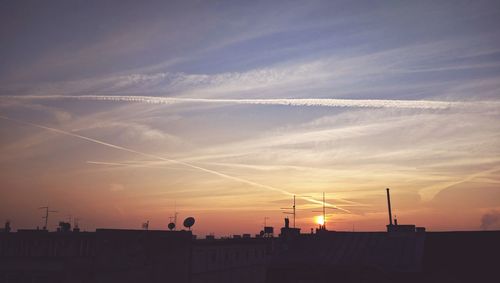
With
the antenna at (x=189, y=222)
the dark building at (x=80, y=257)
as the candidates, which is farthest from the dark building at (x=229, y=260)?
the dark building at (x=80, y=257)

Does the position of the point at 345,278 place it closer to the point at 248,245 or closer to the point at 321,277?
the point at 321,277

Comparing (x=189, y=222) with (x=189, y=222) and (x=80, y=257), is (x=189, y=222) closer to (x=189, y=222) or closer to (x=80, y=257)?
(x=189, y=222)

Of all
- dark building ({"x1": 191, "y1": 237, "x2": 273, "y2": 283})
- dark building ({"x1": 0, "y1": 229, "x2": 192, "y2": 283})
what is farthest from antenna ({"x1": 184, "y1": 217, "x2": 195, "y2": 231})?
dark building ({"x1": 0, "y1": 229, "x2": 192, "y2": 283})

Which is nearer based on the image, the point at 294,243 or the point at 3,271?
the point at 3,271

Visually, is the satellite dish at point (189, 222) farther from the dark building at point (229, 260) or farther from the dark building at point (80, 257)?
the dark building at point (80, 257)

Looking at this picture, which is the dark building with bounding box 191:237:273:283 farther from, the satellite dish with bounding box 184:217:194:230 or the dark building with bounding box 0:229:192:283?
the dark building with bounding box 0:229:192:283

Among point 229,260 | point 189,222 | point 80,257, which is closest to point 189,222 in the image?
point 189,222

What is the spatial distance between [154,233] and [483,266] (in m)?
38.6

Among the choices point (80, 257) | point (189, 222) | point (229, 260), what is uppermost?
point (189, 222)

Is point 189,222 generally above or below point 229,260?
above

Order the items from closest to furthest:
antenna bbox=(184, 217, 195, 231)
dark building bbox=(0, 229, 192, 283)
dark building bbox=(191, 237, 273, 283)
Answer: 1. dark building bbox=(0, 229, 192, 283)
2. dark building bbox=(191, 237, 273, 283)
3. antenna bbox=(184, 217, 195, 231)

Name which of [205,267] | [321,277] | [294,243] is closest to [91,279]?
[205,267]

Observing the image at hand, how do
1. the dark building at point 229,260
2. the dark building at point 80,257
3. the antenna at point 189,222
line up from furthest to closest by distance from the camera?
1. the antenna at point 189,222
2. the dark building at point 229,260
3. the dark building at point 80,257

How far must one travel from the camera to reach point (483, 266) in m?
45.8
